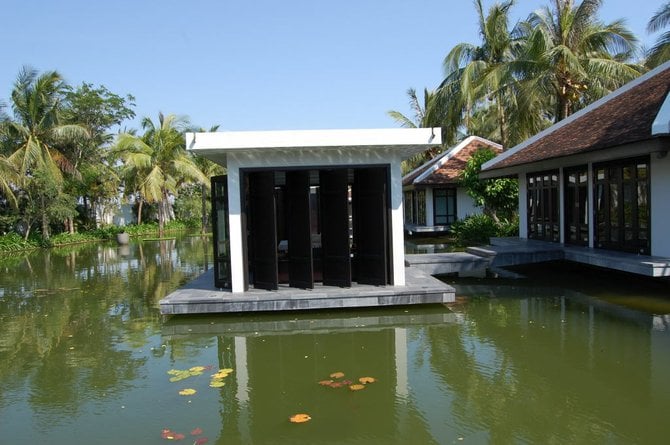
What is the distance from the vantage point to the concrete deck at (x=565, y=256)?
31.3 feet

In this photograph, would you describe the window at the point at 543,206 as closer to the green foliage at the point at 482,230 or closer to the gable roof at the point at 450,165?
the green foliage at the point at 482,230

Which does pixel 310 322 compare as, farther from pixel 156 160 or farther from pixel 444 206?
pixel 156 160

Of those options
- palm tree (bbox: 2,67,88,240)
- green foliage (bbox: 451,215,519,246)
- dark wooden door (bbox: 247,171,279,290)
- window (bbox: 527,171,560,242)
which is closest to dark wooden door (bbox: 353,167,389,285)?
dark wooden door (bbox: 247,171,279,290)

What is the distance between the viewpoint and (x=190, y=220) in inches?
1479

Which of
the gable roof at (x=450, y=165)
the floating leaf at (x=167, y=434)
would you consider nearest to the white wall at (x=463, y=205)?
the gable roof at (x=450, y=165)

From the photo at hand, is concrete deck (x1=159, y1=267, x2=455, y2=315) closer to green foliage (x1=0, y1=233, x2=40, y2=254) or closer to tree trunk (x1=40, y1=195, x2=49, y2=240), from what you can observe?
green foliage (x1=0, y1=233, x2=40, y2=254)

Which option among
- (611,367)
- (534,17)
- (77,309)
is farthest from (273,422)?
(534,17)

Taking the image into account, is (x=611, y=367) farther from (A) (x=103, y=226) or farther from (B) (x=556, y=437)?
(A) (x=103, y=226)

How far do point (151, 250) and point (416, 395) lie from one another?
18253 mm

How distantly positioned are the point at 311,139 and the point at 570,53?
1026cm

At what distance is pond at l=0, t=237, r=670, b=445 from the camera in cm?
442

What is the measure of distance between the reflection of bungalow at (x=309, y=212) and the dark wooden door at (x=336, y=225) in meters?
0.02

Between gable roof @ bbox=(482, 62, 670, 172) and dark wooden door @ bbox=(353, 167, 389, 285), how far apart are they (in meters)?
4.68

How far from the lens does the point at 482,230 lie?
747 inches
